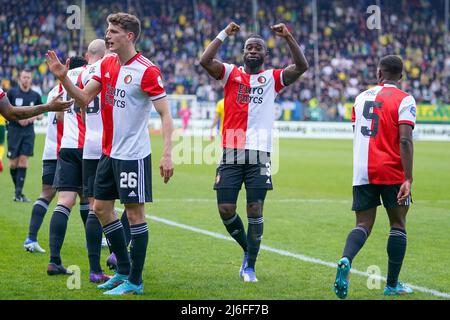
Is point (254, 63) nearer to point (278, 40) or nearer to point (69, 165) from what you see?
point (69, 165)

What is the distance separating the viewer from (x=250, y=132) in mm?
8703

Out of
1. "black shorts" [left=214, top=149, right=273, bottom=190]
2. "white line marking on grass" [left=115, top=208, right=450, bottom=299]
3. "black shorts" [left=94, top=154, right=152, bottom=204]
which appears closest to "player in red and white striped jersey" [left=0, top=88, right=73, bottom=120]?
"black shorts" [left=94, top=154, right=152, bottom=204]

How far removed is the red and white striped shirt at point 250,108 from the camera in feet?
28.5

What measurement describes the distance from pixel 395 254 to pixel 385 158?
85 centimetres

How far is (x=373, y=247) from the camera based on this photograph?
10.7m

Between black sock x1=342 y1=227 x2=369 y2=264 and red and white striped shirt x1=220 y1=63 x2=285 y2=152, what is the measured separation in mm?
1502

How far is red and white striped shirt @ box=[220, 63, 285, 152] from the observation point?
8.68m

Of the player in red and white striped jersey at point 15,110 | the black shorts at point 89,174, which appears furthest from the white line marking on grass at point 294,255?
the player in red and white striped jersey at point 15,110

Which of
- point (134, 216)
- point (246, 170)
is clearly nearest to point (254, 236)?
point (246, 170)

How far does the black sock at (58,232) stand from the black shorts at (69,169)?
0.72 feet

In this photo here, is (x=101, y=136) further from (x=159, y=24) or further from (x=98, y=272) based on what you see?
(x=159, y=24)

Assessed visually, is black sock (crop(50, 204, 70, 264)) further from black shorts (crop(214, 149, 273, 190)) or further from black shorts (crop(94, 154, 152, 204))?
black shorts (crop(214, 149, 273, 190))

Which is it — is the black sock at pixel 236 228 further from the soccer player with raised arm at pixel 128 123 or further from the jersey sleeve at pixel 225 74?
the soccer player with raised arm at pixel 128 123

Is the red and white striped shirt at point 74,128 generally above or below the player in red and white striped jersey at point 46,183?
above
